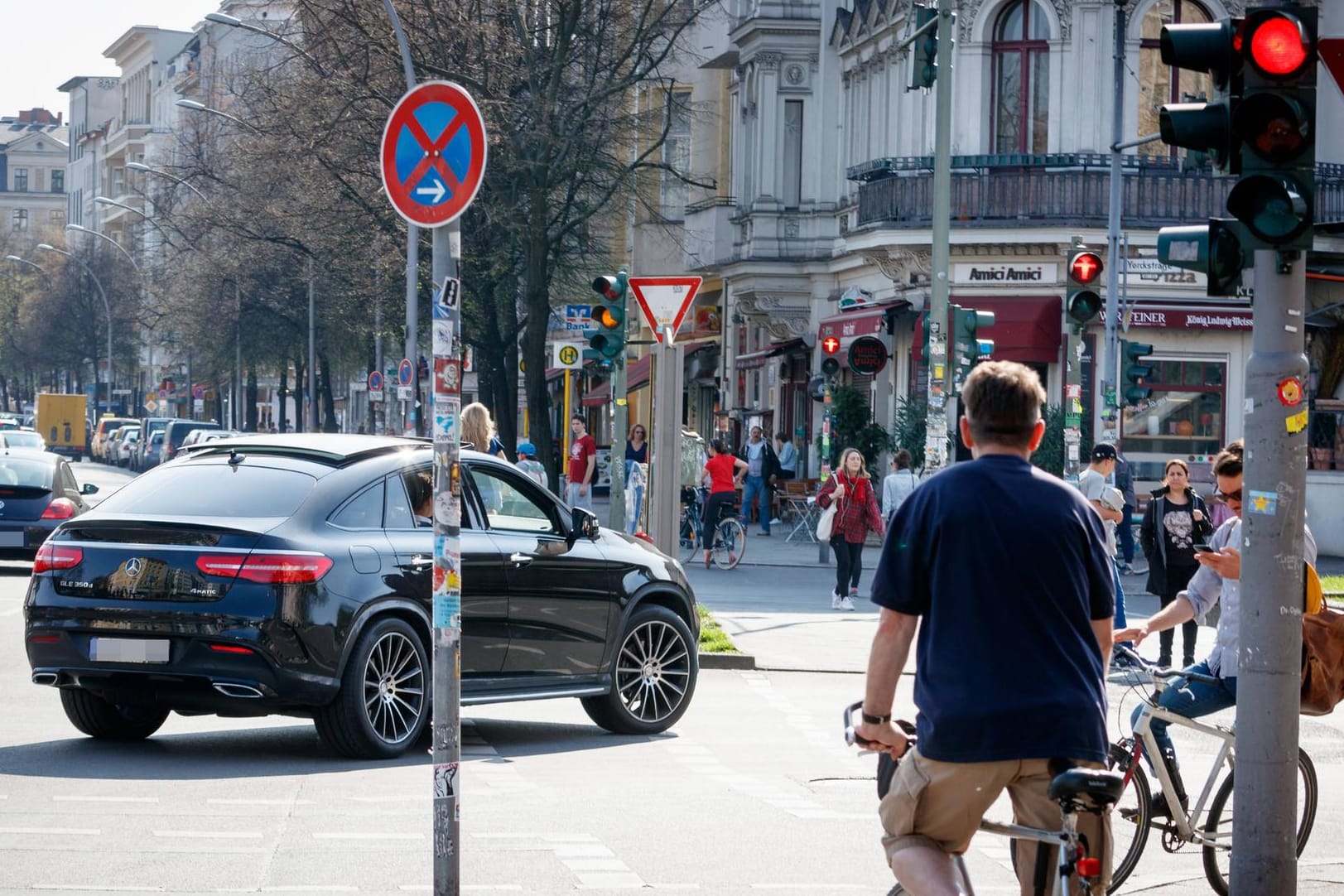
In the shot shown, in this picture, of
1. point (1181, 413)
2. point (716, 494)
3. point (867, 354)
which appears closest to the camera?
point (716, 494)

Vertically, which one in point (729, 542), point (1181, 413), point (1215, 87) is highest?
point (1215, 87)

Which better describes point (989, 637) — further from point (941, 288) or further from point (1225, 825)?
point (941, 288)

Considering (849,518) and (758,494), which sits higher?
(849,518)

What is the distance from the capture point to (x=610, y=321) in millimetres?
21547

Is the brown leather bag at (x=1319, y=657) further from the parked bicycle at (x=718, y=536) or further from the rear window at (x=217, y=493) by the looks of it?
the parked bicycle at (x=718, y=536)

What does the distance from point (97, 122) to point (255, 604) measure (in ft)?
543

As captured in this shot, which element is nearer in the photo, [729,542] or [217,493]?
[217,493]

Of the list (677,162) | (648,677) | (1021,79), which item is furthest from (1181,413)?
(648,677)

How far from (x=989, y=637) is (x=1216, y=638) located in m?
3.65

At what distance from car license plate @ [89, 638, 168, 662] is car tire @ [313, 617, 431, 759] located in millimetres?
845

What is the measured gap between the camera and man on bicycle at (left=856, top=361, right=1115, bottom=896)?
4.98 metres

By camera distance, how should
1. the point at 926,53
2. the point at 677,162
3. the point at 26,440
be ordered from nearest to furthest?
the point at 926,53
the point at 26,440
the point at 677,162

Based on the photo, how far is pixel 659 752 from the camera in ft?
39.6

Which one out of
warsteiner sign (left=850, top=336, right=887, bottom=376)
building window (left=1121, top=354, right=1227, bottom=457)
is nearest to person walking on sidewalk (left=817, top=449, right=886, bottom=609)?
warsteiner sign (left=850, top=336, right=887, bottom=376)
